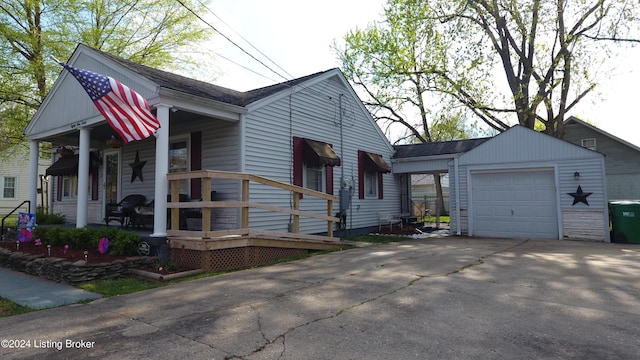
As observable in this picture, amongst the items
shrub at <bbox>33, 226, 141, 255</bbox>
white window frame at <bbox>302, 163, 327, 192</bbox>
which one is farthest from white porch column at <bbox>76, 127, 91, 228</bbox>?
white window frame at <bbox>302, 163, 327, 192</bbox>

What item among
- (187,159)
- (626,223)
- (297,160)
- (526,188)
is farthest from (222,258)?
(626,223)

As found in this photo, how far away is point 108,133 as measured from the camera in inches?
450

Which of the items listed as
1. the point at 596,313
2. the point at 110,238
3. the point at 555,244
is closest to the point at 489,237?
the point at 555,244

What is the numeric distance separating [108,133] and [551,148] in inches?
544

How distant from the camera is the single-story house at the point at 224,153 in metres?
7.55

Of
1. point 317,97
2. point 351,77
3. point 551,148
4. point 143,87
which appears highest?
point 351,77

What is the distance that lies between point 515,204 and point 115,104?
11.8 meters

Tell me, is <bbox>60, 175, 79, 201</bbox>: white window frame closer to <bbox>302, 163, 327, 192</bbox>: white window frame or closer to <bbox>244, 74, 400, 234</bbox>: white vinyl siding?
<bbox>244, 74, 400, 234</bbox>: white vinyl siding

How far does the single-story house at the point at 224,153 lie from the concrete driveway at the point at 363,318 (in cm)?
232

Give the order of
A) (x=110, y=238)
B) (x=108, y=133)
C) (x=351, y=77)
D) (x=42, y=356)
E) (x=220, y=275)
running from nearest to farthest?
(x=42, y=356)
(x=220, y=275)
(x=110, y=238)
(x=108, y=133)
(x=351, y=77)

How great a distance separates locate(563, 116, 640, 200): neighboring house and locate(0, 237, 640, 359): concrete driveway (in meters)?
18.7

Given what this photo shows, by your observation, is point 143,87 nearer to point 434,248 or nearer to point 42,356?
point 42,356

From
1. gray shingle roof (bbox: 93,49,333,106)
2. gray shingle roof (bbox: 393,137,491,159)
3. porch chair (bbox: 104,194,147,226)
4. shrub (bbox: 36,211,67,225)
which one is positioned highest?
gray shingle roof (bbox: 93,49,333,106)

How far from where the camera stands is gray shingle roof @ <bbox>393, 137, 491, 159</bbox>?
14.4 meters
